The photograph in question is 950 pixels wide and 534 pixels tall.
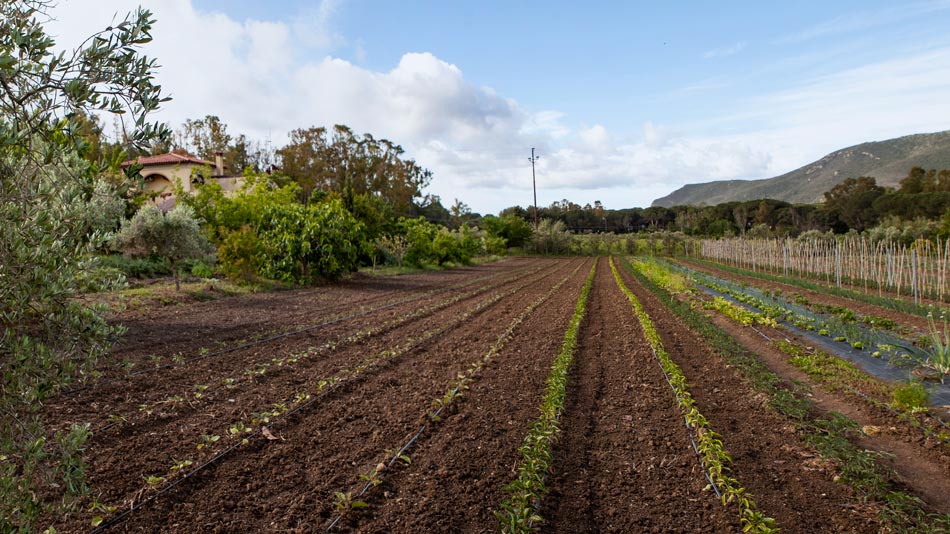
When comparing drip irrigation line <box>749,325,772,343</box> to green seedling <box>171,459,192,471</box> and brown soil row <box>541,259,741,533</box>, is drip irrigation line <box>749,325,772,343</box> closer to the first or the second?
brown soil row <box>541,259,741,533</box>

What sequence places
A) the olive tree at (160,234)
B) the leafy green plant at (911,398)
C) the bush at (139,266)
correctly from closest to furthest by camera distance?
the leafy green plant at (911,398), the olive tree at (160,234), the bush at (139,266)

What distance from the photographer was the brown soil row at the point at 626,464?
3629 millimetres

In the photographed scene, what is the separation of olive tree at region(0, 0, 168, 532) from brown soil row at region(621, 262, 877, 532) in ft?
12.8

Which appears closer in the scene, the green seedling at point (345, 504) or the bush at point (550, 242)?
the green seedling at point (345, 504)

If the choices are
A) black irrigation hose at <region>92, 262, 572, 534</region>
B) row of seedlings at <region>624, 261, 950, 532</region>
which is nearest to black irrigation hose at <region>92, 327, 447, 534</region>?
black irrigation hose at <region>92, 262, 572, 534</region>

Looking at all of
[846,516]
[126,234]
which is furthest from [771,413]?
[126,234]

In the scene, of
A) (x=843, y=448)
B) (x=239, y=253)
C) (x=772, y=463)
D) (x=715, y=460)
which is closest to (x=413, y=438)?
(x=715, y=460)

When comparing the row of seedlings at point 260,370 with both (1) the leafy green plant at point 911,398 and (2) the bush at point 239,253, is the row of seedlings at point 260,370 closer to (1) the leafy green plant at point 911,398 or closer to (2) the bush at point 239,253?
(2) the bush at point 239,253

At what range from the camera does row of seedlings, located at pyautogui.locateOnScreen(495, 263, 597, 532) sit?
136 inches

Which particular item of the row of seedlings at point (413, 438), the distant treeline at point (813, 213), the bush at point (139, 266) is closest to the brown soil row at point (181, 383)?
the row of seedlings at point (413, 438)

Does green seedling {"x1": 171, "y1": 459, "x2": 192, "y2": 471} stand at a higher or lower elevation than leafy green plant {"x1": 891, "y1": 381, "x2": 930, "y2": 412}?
higher

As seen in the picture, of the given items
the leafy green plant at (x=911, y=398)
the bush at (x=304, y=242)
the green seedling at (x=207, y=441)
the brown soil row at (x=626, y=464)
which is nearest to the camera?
the brown soil row at (x=626, y=464)

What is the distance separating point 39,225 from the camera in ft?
6.89

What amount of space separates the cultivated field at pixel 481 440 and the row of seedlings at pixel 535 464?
2 centimetres
